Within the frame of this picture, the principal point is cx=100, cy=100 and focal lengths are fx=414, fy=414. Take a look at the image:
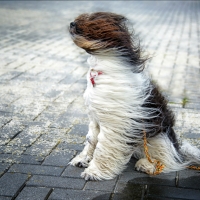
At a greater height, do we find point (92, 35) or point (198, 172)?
point (92, 35)

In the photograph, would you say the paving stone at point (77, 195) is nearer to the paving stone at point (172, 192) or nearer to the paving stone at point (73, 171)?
the paving stone at point (73, 171)

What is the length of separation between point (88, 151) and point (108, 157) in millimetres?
356

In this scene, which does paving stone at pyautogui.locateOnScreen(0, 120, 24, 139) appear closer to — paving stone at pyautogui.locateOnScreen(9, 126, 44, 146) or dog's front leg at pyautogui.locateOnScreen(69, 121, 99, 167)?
paving stone at pyautogui.locateOnScreen(9, 126, 44, 146)

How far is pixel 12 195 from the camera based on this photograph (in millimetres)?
3191

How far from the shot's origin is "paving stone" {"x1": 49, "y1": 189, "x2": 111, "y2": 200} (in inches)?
125

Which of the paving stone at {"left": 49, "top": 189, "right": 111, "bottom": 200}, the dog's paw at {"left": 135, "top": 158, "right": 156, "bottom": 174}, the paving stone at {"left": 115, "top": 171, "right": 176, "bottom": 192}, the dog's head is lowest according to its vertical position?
the paving stone at {"left": 115, "top": 171, "right": 176, "bottom": 192}

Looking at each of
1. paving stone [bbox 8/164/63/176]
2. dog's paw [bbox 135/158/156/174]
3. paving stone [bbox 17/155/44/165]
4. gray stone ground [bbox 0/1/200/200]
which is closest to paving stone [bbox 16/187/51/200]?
gray stone ground [bbox 0/1/200/200]

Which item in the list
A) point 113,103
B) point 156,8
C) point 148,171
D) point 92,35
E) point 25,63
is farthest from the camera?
point 156,8

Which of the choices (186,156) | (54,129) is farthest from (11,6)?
(186,156)

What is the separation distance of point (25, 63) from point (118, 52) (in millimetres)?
4788

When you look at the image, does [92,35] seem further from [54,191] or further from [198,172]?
[198,172]

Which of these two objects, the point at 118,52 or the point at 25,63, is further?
the point at 25,63

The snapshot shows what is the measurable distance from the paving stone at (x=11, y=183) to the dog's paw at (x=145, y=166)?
966 mm

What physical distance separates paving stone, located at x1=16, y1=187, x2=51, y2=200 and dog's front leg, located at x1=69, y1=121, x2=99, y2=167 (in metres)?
0.46
